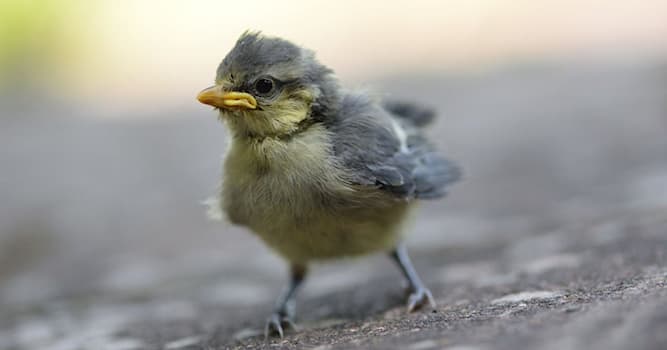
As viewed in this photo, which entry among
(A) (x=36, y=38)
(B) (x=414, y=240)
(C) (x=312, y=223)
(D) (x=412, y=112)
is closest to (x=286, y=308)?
(C) (x=312, y=223)

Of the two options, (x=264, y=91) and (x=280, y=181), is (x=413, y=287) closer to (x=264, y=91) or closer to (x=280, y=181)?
(x=280, y=181)

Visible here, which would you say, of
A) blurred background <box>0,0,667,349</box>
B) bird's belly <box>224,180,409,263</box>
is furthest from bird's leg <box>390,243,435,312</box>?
blurred background <box>0,0,667,349</box>

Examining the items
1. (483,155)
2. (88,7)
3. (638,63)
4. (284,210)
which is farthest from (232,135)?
(88,7)

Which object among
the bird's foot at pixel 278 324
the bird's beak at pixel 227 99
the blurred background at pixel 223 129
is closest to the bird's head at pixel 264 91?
the bird's beak at pixel 227 99

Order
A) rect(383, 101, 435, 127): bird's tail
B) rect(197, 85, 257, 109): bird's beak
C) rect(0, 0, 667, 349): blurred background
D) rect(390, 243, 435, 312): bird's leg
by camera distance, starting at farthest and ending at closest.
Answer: rect(0, 0, 667, 349): blurred background < rect(383, 101, 435, 127): bird's tail < rect(390, 243, 435, 312): bird's leg < rect(197, 85, 257, 109): bird's beak

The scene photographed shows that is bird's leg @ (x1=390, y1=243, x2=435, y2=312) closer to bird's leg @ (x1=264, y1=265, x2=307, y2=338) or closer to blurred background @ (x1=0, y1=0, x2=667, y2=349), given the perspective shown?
bird's leg @ (x1=264, y1=265, x2=307, y2=338)
